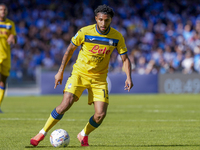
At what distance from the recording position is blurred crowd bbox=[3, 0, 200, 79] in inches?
784

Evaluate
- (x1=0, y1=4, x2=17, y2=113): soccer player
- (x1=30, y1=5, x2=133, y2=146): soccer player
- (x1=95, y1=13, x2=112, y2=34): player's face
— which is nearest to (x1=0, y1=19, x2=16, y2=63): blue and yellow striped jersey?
(x1=0, y1=4, x2=17, y2=113): soccer player

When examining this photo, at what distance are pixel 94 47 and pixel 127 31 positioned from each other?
761 inches

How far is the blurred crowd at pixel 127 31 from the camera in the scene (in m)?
19.9

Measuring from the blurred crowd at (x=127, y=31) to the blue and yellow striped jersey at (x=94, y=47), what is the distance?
42.7 ft

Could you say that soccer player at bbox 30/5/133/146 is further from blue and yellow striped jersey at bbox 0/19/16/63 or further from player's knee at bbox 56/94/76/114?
blue and yellow striped jersey at bbox 0/19/16/63

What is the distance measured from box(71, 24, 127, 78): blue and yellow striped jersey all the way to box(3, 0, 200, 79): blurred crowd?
42.7 ft

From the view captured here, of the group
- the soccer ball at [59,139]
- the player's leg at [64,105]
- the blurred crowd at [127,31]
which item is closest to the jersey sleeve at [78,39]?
the player's leg at [64,105]

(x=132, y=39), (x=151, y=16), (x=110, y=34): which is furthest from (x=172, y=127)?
(x=151, y=16)

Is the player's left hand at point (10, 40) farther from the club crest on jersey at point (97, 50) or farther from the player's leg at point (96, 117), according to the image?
the player's leg at point (96, 117)

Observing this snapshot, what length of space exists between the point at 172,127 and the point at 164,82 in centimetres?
1141

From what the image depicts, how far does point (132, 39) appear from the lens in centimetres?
2419

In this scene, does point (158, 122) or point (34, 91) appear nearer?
point (158, 122)

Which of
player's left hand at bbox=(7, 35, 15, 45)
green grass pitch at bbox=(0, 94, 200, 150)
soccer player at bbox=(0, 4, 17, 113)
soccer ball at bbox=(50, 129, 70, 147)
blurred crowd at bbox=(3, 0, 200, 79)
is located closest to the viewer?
soccer ball at bbox=(50, 129, 70, 147)

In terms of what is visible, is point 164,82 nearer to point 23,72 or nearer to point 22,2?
point 23,72
